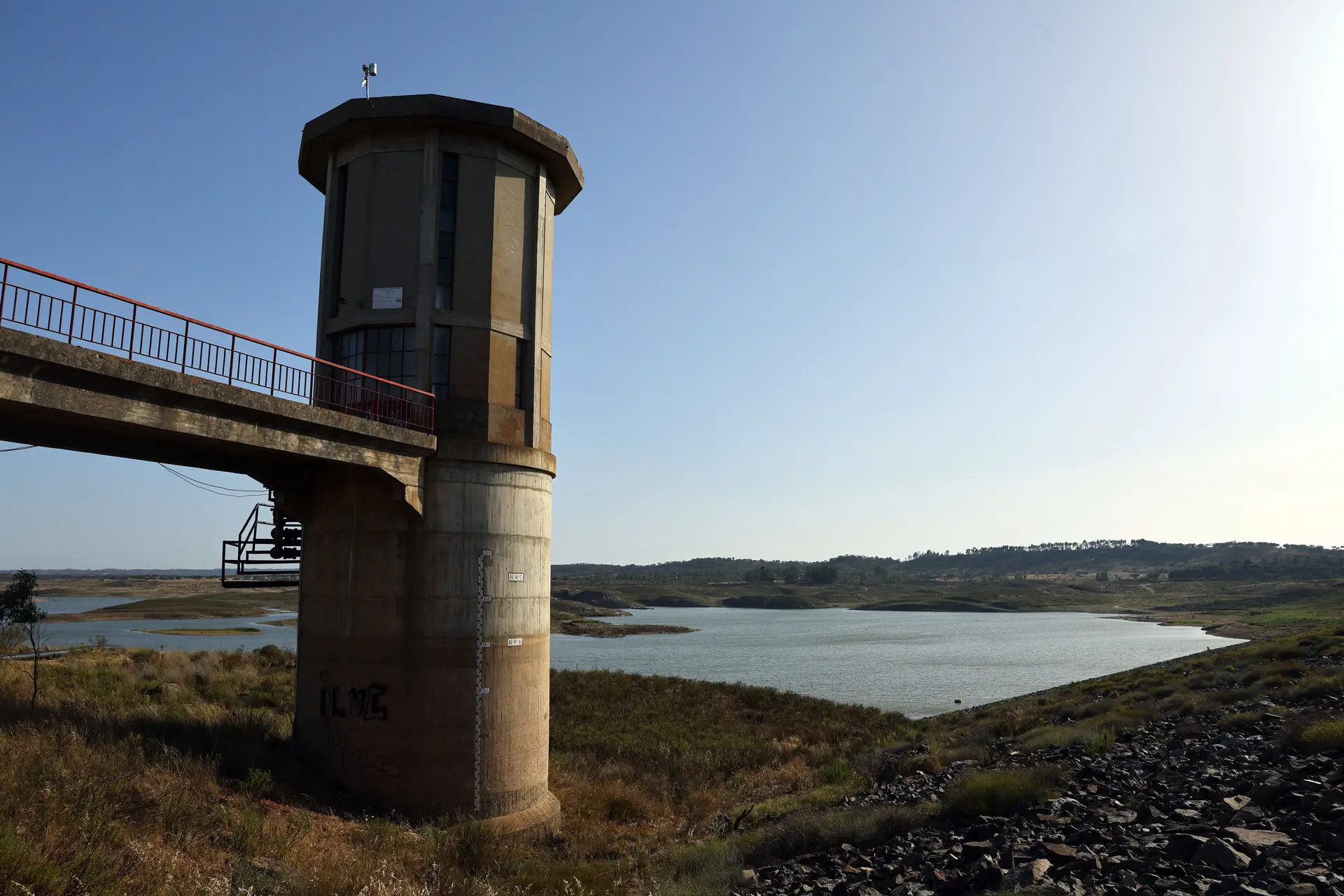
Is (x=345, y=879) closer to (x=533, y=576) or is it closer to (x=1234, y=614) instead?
(x=533, y=576)

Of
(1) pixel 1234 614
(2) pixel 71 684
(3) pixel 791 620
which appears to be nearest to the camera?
(2) pixel 71 684

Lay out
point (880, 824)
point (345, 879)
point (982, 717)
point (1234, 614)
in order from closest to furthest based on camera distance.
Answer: point (345, 879) → point (880, 824) → point (982, 717) → point (1234, 614)

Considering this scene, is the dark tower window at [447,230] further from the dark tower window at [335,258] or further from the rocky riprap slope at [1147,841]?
the rocky riprap slope at [1147,841]

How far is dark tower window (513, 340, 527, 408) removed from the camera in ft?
60.9

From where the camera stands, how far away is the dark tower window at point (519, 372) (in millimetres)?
18562

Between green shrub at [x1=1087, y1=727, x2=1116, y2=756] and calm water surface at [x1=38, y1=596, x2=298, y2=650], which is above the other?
green shrub at [x1=1087, y1=727, x2=1116, y2=756]

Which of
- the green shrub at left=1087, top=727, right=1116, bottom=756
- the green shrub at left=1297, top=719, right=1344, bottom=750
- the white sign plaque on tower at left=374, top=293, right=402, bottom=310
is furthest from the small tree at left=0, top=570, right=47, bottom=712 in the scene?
the green shrub at left=1297, top=719, right=1344, bottom=750

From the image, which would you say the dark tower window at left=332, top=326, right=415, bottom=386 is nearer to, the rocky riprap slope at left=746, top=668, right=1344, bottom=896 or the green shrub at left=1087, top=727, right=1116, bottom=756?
the rocky riprap slope at left=746, top=668, right=1344, bottom=896

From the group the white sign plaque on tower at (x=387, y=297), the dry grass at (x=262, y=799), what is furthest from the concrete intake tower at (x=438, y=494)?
the dry grass at (x=262, y=799)

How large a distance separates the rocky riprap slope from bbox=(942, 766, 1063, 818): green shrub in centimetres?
30

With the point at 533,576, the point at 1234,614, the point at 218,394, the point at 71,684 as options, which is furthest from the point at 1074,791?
the point at 1234,614

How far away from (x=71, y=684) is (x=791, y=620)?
117573 mm

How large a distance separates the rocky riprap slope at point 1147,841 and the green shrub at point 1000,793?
0.30 meters

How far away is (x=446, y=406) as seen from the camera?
687 inches
